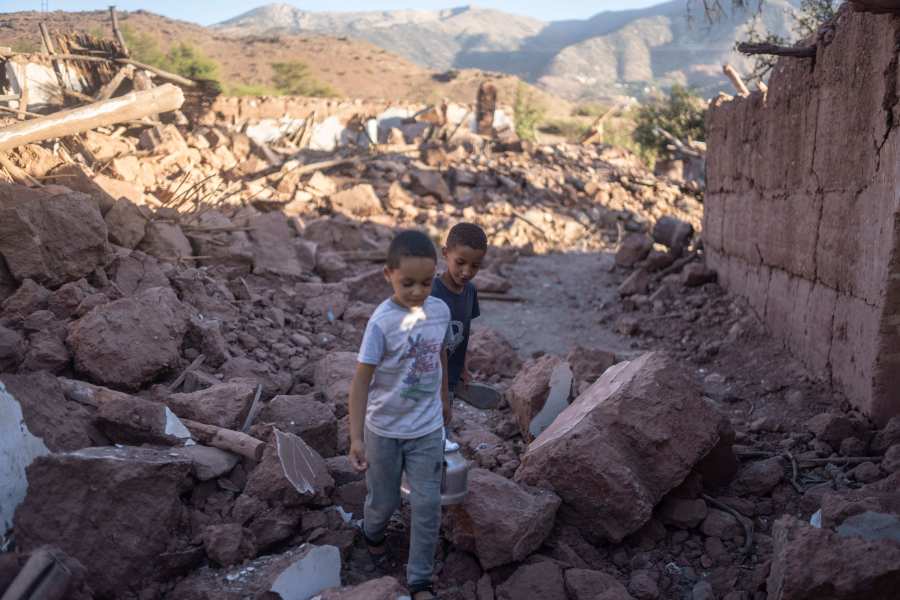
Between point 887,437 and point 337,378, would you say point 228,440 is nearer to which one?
point 337,378

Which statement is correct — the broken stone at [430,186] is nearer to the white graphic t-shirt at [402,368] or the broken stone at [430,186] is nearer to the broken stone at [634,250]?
the broken stone at [634,250]

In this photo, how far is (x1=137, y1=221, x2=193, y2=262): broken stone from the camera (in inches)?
230

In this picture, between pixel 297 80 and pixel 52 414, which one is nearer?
pixel 52 414

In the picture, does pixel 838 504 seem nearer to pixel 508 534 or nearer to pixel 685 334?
pixel 508 534

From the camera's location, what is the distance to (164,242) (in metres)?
6.01

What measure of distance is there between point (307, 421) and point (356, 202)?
28.2 feet

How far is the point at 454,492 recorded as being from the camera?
2.73 meters

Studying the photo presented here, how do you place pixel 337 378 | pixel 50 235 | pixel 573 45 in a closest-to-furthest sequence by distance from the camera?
pixel 337 378 → pixel 50 235 → pixel 573 45

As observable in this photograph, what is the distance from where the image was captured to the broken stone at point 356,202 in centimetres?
1166

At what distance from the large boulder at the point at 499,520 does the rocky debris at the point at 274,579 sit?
0.50 meters

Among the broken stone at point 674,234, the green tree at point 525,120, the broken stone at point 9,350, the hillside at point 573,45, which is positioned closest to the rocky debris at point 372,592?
the broken stone at point 9,350

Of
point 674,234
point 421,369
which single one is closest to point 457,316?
point 421,369

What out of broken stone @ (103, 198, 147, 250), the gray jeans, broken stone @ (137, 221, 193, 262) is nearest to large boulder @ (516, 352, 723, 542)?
the gray jeans

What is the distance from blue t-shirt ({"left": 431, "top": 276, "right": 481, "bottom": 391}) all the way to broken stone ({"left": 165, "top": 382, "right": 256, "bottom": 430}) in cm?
103
